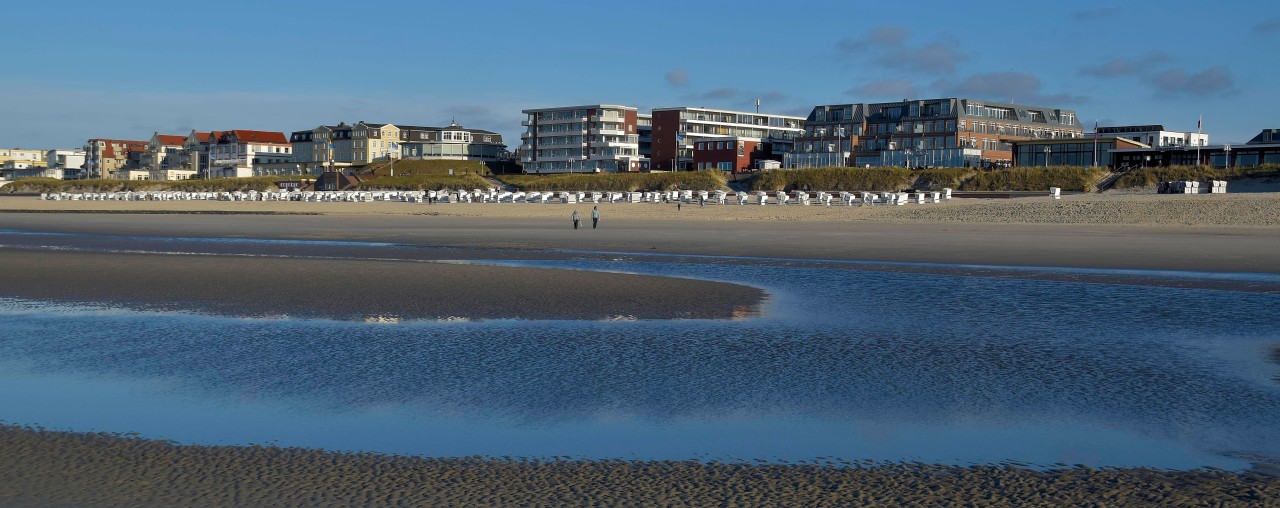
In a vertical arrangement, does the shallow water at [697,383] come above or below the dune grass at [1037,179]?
below

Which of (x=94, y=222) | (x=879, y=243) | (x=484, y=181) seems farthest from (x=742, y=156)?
(x=879, y=243)

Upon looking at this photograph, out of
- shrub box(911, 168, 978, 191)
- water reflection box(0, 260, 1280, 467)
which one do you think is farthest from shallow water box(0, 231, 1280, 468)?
shrub box(911, 168, 978, 191)

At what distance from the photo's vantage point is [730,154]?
128750 millimetres

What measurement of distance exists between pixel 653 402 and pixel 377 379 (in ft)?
9.59

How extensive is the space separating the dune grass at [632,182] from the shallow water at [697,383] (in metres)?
96.2

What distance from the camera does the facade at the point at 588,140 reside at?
506 ft

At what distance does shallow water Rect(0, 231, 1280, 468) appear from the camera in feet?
26.9

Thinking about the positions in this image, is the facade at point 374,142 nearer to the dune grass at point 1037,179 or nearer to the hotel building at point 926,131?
the hotel building at point 926,131

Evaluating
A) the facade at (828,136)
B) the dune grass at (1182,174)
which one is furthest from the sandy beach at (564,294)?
the facade at (828,136)

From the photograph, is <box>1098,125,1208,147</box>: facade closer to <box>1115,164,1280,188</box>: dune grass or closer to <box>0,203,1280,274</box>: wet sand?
<box>1115,164,1280,188</box>: dune grass

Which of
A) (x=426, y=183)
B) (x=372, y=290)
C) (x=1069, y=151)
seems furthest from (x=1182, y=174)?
(x=426, y=183)

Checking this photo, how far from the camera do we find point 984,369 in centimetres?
1141

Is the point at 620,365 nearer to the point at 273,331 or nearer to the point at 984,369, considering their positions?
the point at 984,369

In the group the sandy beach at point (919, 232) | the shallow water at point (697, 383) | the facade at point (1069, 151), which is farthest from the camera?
the facade at point (1069, 151)
